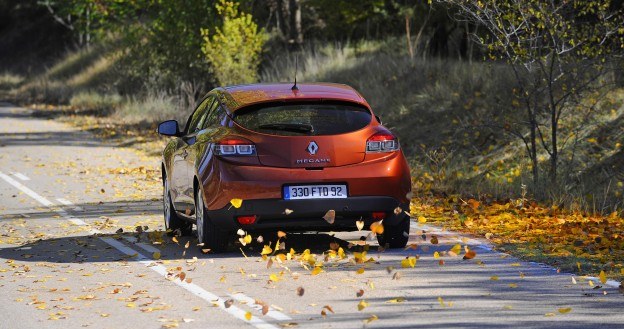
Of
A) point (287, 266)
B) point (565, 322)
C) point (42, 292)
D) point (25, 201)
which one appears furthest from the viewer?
point (25, 201)

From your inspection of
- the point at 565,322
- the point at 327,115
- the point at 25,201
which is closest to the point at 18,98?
the point at 25,201

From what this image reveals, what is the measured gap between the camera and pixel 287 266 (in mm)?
11117

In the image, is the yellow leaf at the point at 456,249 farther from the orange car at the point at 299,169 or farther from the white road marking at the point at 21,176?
the white road marking at the point at 21,176

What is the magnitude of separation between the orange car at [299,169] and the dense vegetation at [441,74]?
12.2ft

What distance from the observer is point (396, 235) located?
11938 millimetres

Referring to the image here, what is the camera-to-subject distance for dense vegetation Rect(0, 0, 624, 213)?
56.0ft

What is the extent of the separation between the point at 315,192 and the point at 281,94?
1.08 meters

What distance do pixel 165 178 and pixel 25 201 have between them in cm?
401

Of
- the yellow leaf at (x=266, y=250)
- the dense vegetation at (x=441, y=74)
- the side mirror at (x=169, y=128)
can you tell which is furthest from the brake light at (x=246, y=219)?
the dense vegetation at (x=441, y=74)

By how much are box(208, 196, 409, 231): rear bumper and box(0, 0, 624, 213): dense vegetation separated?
12.5 feet

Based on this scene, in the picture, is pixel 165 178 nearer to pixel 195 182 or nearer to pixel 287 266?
pixel 195 182

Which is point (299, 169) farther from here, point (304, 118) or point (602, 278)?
point (602, 278)

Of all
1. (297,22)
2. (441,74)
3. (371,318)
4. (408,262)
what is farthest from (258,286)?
(297,22)

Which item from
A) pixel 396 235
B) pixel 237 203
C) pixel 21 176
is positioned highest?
pixel 237 203
